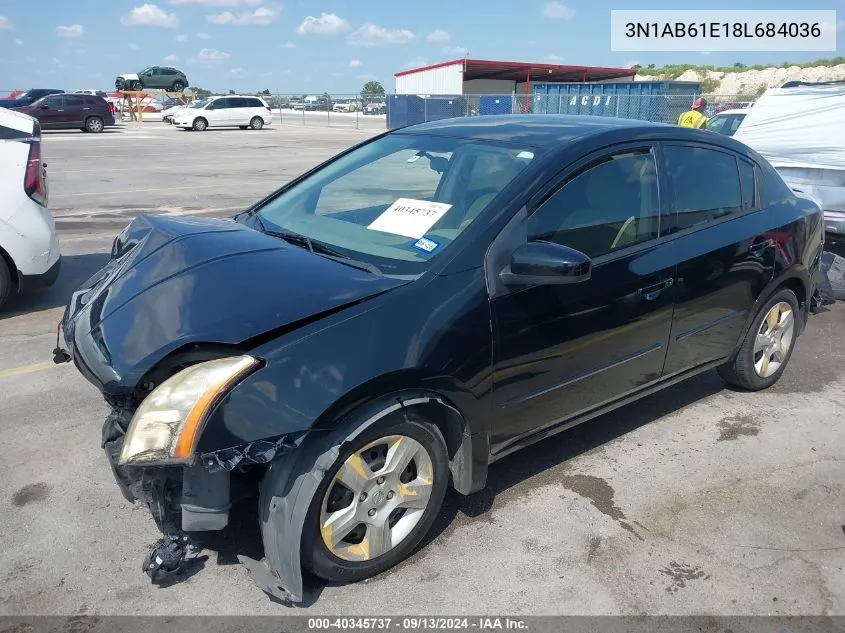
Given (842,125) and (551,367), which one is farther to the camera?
(842,125)

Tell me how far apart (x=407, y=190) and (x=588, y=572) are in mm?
1974

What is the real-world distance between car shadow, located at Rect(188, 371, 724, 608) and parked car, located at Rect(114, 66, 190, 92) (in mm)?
53373

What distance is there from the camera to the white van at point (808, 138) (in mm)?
7000

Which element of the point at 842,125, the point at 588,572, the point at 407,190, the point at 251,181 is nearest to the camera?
the point at 588,572

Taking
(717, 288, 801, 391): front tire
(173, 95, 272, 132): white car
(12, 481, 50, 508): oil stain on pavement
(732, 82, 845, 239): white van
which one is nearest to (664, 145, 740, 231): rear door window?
(717, 288, 801, 391): front tire

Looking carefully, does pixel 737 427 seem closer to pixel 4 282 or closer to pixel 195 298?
pixel 195 298

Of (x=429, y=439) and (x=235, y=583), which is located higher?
(x=429, y=439)

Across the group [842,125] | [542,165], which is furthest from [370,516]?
[842,125]

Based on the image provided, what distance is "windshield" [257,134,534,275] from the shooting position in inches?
119

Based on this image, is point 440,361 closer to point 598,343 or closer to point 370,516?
point 370,516

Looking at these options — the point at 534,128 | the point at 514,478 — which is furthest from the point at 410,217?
the point at 514,478

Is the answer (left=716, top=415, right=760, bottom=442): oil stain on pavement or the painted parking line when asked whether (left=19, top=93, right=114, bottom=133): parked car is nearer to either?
the painted parking line

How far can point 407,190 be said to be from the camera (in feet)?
11.8

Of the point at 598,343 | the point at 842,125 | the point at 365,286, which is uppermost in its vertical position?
the point at 842,125
